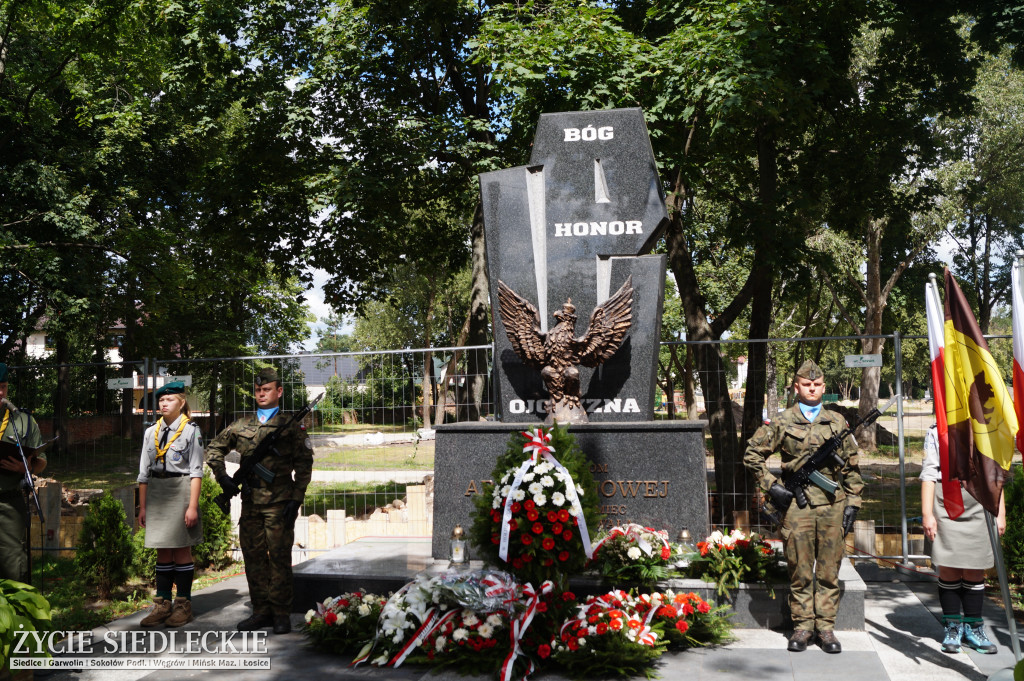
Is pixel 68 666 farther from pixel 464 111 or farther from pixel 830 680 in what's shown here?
pixel 464 111

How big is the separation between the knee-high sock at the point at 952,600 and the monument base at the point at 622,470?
1838mm

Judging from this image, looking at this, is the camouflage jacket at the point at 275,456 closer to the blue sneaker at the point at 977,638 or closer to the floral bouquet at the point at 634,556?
the floral bouquet at the point at 634,556

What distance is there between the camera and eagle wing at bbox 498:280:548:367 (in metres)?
7.55

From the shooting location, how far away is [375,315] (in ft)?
129

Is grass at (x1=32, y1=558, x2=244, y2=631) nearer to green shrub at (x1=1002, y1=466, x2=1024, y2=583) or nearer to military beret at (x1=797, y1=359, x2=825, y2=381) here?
military beret at (x1=797, y1=359, x2=825, y2=381)

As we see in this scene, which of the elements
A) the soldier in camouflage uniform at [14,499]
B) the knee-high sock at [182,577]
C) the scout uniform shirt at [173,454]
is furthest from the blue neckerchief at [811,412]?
the soldier in camouflage uniform at [14,499]

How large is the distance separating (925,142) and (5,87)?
1805 centimetres

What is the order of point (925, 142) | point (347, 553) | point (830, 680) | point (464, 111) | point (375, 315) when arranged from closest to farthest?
point (830, 680) < point (347, 553) < point (925, 142) < point (464, 111) < point (375, 315)

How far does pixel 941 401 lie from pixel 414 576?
4216 mm

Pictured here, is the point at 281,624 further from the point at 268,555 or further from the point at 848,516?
the point at 848,516

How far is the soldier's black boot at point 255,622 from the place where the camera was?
6621mm

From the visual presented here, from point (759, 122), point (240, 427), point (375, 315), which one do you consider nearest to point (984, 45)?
point (759, 122)

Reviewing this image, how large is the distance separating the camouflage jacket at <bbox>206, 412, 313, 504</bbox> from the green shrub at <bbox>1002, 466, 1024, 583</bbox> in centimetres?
623

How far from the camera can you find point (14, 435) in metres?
6.08
